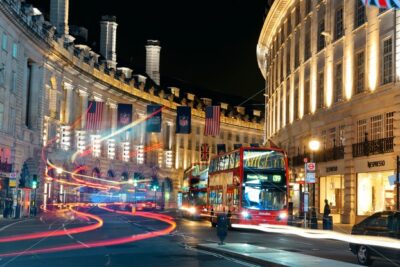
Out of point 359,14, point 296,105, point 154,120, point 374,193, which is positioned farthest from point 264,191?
point 154,120

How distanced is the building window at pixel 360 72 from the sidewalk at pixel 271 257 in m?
19.8

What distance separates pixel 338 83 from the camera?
44406 millimetres

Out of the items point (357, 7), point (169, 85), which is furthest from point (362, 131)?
point (169, 85)

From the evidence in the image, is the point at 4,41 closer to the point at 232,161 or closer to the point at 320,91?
the point at 320,91

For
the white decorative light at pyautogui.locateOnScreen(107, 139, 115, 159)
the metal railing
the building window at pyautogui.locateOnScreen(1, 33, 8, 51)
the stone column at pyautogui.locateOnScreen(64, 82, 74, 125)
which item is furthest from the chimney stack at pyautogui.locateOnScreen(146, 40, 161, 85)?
the metal railing

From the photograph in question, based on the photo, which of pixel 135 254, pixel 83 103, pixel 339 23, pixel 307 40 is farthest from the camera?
pixel 83 103

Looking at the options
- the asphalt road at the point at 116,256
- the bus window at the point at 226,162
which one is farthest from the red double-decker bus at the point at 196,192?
the asphalt road at the point at 116,256

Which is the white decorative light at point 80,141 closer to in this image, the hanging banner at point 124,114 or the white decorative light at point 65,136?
the white decorative light at point 65,136

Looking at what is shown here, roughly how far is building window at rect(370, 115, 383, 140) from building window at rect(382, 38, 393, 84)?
234 cm

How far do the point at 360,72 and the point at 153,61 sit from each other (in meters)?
78.1

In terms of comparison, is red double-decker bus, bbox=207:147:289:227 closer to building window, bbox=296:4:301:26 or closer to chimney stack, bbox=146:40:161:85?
building window, bbox=296:4:301:26

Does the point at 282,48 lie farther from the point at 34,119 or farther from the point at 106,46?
the point at 106,46

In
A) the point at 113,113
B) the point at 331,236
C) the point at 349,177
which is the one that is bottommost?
the point at 331,236

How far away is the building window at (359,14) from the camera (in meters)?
40.5
